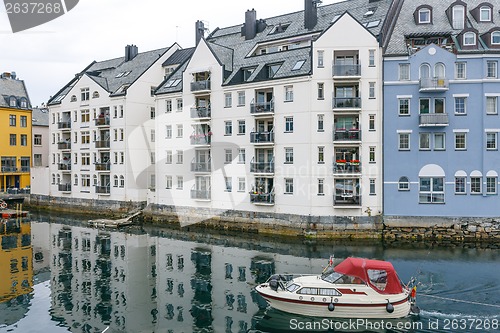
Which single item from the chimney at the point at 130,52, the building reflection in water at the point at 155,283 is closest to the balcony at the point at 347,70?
the building reflection in water at the point at 155,283

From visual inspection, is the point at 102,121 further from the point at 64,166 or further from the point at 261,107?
the point at 261,107

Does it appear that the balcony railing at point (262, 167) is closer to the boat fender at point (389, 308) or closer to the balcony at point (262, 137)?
the balcony at point (262, 137)

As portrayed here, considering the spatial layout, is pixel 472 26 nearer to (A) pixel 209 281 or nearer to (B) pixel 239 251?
(B) pixel 239 251

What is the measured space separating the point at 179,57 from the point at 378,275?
46.8 meters

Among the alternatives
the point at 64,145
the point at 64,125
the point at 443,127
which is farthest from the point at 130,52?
the point at 443,127

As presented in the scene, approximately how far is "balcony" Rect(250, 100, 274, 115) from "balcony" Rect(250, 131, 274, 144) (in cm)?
218

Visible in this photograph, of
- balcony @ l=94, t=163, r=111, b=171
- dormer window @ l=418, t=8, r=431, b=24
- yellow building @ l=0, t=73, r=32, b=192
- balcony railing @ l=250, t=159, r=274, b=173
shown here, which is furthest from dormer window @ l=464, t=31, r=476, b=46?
yellow building @ l=0, t=73, r=32, b=192

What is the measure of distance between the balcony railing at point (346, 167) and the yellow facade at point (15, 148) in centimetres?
5772

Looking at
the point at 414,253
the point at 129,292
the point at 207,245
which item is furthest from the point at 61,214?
the point at 414,253

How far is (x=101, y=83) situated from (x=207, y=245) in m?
34.1

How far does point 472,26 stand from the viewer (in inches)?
1698

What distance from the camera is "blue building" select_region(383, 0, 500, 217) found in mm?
39625

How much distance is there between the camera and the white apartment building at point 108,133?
58281mm

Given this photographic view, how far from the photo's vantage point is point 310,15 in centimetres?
5053
